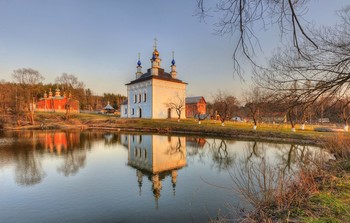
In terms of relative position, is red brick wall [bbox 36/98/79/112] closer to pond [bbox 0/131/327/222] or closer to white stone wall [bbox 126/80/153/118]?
white stone wall [bbox 126/80/153/118]

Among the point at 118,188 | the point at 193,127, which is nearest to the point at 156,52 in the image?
the point at 193,127

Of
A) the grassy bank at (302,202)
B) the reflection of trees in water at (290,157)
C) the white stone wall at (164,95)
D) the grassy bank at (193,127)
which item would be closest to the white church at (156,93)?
the white stone wall at (164,95)

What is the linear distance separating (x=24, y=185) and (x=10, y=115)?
33.6 metres

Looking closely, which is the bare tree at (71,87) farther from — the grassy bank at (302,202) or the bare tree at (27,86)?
the grassy bank at (302,202)

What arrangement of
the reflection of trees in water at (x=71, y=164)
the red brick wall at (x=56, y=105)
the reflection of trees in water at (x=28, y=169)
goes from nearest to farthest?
the reflection of trees in water at (x=28, y=169) → the reflection of trees in water at (x=71, y=164) → the red brick wall at (x=56, y=105)

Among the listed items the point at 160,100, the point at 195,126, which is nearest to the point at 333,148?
the point at 195,126

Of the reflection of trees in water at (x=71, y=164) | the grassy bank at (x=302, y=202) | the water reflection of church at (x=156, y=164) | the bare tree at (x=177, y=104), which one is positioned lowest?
the water reflection of church at (x=156, y=164)

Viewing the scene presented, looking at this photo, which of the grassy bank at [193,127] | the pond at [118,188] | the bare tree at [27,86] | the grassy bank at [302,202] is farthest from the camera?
the bare tree at [27,86]

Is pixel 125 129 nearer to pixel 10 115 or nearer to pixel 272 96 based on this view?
pixel 10 115

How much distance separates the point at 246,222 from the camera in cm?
365

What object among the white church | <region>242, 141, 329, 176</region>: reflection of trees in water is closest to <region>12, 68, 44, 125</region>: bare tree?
the white church

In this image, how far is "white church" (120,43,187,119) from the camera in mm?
35188

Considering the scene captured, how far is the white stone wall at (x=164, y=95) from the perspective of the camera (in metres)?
35.2

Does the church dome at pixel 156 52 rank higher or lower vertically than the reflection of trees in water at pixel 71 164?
higher
